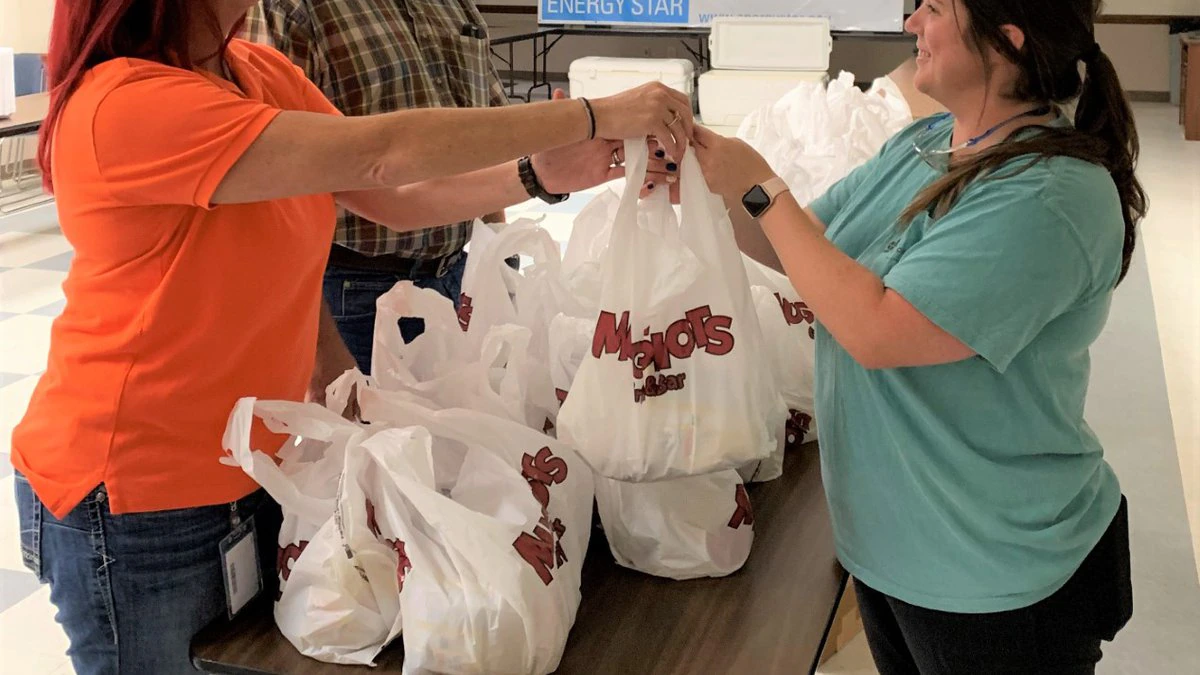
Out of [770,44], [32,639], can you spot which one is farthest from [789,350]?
[770,44]

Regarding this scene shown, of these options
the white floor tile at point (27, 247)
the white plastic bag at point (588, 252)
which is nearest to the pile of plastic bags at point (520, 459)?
the white plastic bag at point (588, 252)

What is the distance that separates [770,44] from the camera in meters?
8.48

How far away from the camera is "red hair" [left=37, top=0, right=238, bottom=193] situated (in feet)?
4.09

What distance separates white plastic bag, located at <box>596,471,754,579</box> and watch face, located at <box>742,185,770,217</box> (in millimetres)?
344

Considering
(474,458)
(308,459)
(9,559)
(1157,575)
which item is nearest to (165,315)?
(308,459)

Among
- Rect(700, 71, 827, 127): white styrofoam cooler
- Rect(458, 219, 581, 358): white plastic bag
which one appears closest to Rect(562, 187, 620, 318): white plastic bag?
Rect(458, 219, 581, 358): white plastic bag

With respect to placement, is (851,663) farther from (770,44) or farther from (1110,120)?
(770,44)

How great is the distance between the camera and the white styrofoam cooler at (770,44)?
8.34 m

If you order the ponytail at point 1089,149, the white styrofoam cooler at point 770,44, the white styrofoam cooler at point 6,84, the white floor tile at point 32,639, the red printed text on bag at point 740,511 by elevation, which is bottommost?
the white floor tile at point 32,639

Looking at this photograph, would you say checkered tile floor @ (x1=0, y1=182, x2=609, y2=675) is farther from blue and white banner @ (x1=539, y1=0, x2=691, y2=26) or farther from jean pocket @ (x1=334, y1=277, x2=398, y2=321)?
blue and white banner @ (x1=539, y1=0, x2=691, y2=26)

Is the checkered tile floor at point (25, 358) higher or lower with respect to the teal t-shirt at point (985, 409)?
lower

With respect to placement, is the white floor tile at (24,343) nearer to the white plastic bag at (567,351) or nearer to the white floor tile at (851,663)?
the white floor tile at (851,663)

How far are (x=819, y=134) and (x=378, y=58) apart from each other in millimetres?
1069

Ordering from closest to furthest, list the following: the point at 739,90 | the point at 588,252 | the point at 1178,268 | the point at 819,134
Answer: the point at 588,252
the point at 819,134
the point at 1178,268
the point at 739,90
